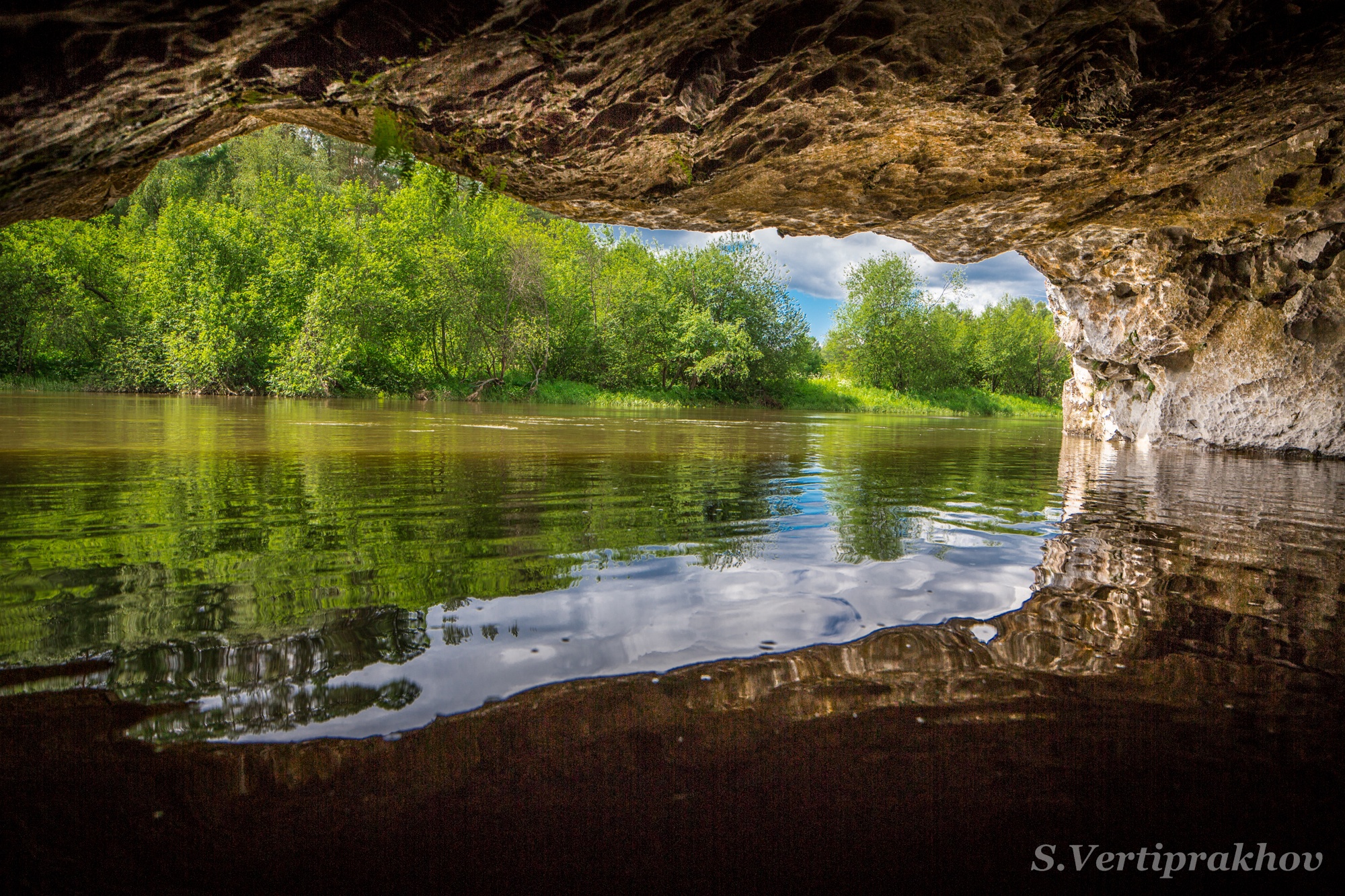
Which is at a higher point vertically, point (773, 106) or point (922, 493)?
point (773, 106)

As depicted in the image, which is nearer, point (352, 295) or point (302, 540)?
point (302, 540)

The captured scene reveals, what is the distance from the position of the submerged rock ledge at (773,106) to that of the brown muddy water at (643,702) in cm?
249

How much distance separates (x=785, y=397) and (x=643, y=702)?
45499 millimetres

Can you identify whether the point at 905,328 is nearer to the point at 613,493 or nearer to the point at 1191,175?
the point at 1191,175

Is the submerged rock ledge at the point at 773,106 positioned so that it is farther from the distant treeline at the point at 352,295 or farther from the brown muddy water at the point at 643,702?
the distant treeline at the point at 352,295

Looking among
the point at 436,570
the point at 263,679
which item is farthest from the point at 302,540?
the point at 263,679

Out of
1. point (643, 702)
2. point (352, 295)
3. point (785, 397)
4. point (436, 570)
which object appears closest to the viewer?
point (643, 702)

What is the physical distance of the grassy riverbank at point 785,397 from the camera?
34625 mm

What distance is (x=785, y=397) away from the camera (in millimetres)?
46250

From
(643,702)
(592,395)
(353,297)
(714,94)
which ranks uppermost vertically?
(353,297)

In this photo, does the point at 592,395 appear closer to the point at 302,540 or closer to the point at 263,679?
the point at 302,540

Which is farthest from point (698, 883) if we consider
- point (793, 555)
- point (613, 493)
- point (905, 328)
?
point (905, 328)

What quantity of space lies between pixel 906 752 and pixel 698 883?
2.00 ft

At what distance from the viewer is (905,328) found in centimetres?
5306
